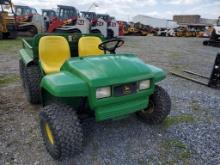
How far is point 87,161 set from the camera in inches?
97.0

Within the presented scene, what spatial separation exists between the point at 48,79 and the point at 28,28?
46.4 feet

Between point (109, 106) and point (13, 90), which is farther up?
point (109, 106)

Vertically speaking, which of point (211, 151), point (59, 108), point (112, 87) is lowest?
point (211, 151)

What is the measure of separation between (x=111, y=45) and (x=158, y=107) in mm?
1236

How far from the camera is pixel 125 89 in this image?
244 cm

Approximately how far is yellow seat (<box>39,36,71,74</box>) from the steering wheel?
2.43 feet

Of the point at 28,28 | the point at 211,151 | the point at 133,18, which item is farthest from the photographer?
the point at 133,18

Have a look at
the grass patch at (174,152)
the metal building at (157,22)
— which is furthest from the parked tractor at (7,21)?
the metal building at (157,22)

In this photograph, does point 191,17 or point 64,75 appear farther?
point 191,17

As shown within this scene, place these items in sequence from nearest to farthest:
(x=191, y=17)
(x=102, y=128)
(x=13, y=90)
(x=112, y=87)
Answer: (x=112, y=87)
(x=102, y=128)
(x=13, y=90)
(x=191, y=17)

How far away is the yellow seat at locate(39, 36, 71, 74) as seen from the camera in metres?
3.65

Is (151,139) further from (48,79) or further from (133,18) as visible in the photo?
(133,18)

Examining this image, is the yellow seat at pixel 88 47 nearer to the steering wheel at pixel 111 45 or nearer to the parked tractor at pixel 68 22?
the steering wheel at pixel 111 45

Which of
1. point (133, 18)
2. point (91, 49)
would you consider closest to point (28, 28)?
point (91, 49)
